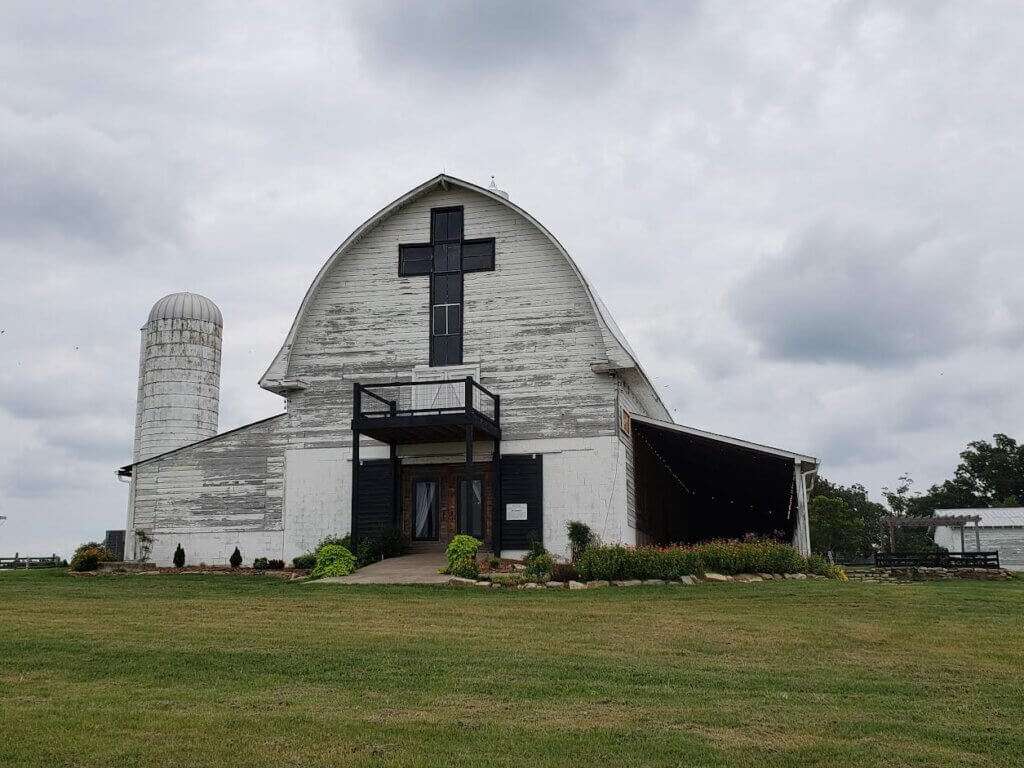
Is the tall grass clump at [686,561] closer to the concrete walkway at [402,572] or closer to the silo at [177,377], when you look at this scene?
the concrete walkway at [402,572]

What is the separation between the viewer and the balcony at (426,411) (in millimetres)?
22406

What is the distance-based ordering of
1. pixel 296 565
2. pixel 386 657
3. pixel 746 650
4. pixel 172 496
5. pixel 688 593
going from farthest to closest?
1. pixel 172 496
2. pixel 296 565
3. pixel 688 593
4. pixel 746 650
5. pixel 386 657

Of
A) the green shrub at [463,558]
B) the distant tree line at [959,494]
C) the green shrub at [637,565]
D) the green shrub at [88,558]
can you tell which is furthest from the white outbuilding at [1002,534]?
the green shrub at [88,558]

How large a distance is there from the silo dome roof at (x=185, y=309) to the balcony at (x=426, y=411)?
9253 mm

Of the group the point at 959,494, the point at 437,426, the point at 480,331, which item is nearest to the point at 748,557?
the point at 437,426

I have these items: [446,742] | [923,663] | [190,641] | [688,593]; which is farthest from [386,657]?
[688,593]

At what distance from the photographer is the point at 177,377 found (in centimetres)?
3072

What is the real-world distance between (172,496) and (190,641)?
15134 mm

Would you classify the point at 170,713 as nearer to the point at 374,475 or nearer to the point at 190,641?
the point at 190,641

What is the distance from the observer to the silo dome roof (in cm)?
3122

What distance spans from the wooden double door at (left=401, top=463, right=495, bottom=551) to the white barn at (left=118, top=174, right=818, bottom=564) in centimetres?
4

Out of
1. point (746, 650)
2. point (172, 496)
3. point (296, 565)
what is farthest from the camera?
point (172, 496)

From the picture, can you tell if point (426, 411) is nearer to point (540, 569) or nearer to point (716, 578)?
point (540, 569)

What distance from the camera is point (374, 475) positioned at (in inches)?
968
